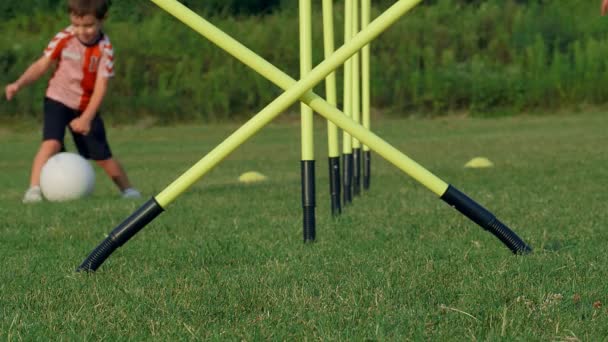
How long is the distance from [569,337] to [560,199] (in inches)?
164

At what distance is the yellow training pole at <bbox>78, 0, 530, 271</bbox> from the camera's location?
366cm

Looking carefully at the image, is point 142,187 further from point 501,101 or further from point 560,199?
point 501,101

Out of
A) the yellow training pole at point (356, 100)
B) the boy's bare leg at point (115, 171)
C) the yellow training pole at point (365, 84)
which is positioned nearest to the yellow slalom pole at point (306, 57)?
the yellow training pole at point (356, 100)

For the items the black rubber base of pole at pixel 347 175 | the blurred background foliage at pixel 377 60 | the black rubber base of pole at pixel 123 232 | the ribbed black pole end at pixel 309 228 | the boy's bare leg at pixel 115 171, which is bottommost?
the blurred background foliage at pixel 377 60

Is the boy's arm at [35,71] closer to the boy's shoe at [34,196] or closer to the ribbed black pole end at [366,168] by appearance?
the boy's shoe at [34,196]

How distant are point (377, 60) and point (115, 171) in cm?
1635

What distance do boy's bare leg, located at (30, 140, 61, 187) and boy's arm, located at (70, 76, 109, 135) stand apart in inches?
12.9

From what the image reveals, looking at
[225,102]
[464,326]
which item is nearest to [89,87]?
[464,326]

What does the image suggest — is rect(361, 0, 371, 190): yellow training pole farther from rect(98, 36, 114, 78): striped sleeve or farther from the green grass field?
rect(98, 36, 114, 78): striped sleeve

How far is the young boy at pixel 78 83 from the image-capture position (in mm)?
7656

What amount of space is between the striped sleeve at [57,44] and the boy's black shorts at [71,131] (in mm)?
348

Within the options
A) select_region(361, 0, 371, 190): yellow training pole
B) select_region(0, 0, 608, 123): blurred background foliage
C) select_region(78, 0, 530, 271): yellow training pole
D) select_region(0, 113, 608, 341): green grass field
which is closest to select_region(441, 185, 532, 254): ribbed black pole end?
select_region(78, 0, 530, 271): yellow training pole

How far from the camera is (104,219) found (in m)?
6.13

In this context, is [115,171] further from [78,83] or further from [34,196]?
[78,83]
